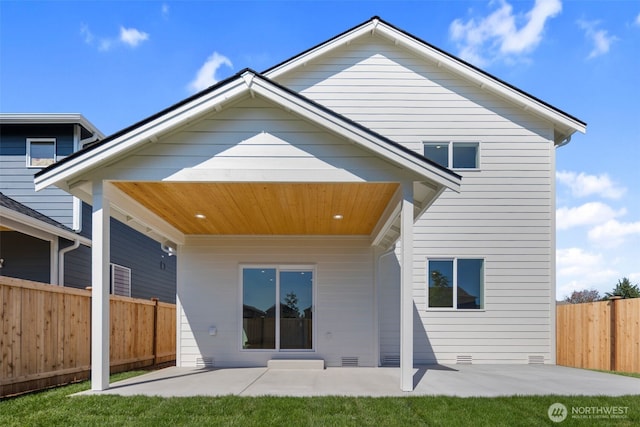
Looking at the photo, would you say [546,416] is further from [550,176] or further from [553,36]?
[553,36]

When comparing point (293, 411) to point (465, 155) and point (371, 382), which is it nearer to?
point (371, 382)

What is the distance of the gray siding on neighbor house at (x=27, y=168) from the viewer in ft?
36.2

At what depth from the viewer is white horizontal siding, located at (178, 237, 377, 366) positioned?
934 centimetres

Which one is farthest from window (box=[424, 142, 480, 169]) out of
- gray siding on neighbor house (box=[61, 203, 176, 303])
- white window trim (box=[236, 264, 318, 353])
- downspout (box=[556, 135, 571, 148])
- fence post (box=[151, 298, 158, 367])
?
gray siding on neighbor house (box=[61, 203, 176, 303])

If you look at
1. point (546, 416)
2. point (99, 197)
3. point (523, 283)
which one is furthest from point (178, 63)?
point (546, 416)

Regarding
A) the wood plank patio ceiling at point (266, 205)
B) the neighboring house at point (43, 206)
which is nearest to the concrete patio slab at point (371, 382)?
the wood plank patio ceiling at point (266, 205)

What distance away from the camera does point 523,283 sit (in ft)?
32.4

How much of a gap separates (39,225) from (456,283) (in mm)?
9002

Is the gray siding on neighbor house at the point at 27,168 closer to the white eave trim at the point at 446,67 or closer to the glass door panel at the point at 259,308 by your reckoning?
the glass door panel at the point at 259,308

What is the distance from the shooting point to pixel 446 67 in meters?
10.2

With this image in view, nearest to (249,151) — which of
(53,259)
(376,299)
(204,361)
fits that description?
(376,299)

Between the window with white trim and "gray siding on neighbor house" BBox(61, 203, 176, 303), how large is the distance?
0.16 metres

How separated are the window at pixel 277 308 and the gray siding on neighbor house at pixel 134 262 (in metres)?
4.75

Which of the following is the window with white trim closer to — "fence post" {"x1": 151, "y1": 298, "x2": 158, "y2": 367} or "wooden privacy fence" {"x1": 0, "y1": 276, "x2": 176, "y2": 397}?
"fence post" {"x1": 151, "y1": 298, "x2": 158, "y2": 367}
